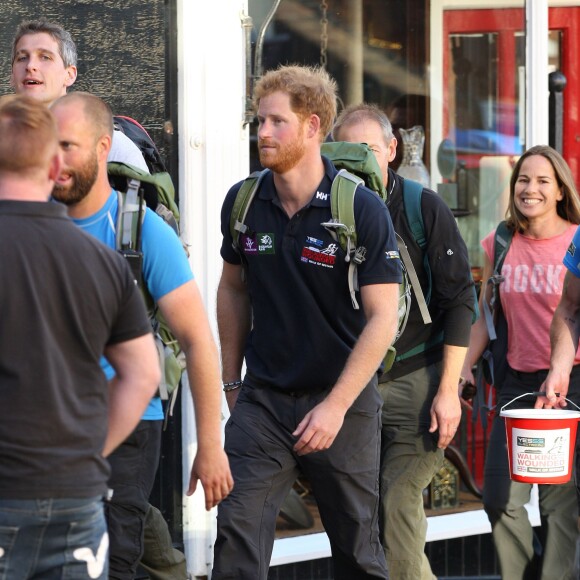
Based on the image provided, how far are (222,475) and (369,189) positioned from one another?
135cm

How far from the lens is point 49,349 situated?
2898mm

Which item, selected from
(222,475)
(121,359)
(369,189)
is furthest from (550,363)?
(121,359)

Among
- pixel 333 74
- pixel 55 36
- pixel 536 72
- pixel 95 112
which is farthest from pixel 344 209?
pixel 536 72

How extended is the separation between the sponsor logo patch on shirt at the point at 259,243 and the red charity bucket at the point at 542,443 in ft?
4.49

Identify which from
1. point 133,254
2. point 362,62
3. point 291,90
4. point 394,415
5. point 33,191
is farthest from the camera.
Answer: point 362,62

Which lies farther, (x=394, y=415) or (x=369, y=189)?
(x=394, y=415)

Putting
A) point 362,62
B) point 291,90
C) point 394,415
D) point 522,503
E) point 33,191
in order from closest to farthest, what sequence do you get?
1. point 33,191
2. point 291,90
3. point 394,415
4. point 522,503
5. point 362,62

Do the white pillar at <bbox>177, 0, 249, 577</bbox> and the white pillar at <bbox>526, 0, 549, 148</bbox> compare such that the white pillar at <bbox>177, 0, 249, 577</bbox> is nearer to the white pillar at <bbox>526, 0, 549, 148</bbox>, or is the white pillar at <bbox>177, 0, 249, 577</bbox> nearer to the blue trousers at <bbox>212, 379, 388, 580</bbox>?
the blue trousers at <bbox>212, 379, 388, 580</bbox>

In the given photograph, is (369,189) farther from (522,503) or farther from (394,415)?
(522,503)

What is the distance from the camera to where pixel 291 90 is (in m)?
4.58

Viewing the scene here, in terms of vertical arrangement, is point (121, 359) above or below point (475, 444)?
above

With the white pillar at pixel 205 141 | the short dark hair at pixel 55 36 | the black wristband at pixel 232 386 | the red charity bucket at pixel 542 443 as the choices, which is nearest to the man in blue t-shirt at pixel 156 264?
the black wristband at pixel 232 386

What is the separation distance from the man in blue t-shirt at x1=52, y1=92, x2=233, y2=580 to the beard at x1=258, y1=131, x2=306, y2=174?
738mm

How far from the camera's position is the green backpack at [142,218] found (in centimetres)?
380
